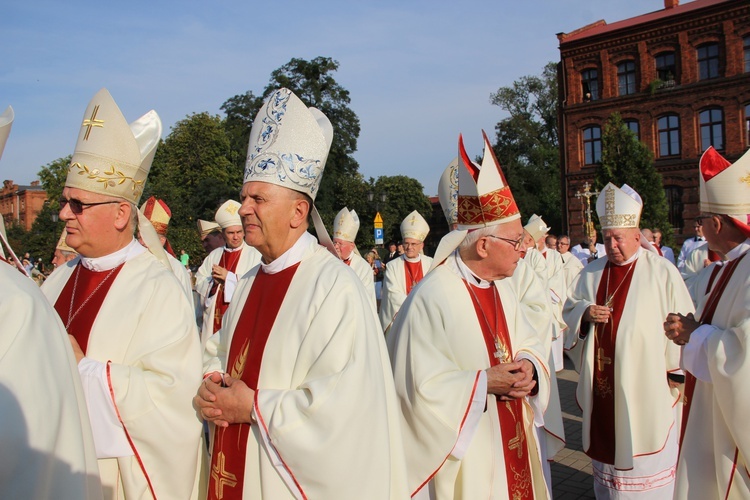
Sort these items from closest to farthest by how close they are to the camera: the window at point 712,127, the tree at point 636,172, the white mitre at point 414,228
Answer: the white mitre at point 414,228
the tree at point 636,172
the window at point 712,127

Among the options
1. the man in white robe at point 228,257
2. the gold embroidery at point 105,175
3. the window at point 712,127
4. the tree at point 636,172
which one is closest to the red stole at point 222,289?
the man in white robe at point 228,257

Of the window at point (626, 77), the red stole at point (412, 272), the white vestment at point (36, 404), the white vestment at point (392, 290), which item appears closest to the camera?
the white vestment at point (36, 404)

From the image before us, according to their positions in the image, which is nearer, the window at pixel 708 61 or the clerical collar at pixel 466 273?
the clerical collar at pixel 466 273

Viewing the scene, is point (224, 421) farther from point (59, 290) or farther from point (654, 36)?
point (654, 36)

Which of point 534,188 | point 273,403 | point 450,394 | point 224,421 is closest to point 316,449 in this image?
point 273,403

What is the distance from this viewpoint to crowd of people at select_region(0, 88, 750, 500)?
205cm

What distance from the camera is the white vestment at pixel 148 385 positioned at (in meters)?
2.67

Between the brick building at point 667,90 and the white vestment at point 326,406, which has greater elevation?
the brick building at point 667,90

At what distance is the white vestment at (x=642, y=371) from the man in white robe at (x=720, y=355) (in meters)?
1.33

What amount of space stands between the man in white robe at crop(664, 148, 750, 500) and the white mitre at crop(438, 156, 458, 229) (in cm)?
164

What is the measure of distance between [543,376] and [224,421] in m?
1.81

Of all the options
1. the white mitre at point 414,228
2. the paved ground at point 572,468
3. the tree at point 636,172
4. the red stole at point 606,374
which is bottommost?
the paved ground at point 572,468

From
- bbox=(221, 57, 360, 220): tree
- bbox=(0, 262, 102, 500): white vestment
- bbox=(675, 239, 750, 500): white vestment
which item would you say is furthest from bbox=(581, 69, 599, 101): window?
bbox=(0, 262, 102, 500): white vestment

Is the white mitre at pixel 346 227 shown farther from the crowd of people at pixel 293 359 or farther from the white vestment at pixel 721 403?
the white vestment at pixel 721 403
